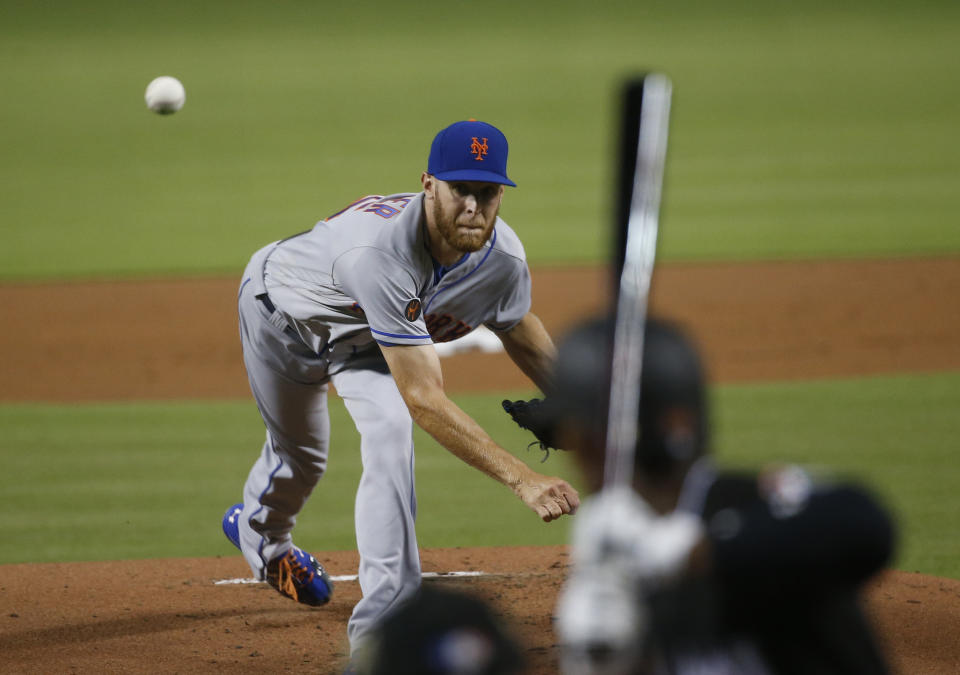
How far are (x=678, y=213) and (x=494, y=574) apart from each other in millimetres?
13122

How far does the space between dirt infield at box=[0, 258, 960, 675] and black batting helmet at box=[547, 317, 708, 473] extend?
0.38m

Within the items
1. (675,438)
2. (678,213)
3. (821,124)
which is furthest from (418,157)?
(675,438)

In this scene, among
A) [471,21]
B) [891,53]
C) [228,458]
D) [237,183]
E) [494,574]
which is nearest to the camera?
[494,574]

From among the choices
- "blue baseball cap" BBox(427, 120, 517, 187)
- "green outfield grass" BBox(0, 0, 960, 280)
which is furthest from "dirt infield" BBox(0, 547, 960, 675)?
"green outfield grass" BBox(0, 0, 960, 280)

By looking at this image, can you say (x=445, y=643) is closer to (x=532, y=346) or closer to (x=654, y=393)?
(x=654, y=393)

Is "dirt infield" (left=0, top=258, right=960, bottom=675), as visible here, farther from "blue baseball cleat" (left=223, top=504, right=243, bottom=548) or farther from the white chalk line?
"blue baseball cleat" (left=223, top=504, right=243, bottom=548)

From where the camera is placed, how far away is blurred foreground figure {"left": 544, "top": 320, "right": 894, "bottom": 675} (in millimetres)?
1527

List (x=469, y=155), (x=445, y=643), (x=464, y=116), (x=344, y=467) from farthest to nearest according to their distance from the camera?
(x=464, y=116), (x=344, y=467), (x=469, y=155), (x=445, y=643)

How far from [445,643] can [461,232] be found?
303 cm

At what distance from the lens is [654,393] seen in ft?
5.48

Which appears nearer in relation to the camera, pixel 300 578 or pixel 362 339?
pixel 362 339

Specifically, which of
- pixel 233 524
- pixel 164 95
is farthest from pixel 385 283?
pixel 164 95

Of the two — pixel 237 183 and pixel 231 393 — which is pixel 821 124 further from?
pixel 231 393

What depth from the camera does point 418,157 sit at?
69.2ft
